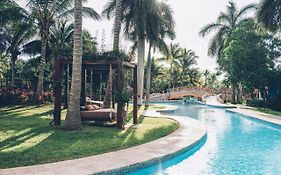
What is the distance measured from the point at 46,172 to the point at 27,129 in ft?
17.7

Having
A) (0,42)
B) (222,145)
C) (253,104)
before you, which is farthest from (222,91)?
(222,145)

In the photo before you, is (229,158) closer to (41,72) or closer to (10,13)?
(41,72)

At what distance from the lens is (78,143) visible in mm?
9312

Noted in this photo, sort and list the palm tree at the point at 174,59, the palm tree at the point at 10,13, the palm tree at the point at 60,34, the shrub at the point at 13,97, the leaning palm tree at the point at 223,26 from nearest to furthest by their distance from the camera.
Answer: the palm tree at the point at 10,13
the shrub at the point at 13,97
the palm tree at the point at 60,34
the leaning palm tree at the point at 223,26
the palm tree at the point at 174,59

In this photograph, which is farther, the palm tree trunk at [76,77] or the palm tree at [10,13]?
the palm tree at [10,13]

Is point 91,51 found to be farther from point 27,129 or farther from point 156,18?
point 156,18

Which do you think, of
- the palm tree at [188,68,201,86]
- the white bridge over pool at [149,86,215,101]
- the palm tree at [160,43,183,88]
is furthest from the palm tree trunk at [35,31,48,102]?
the palm tree at [188,68,201,86]

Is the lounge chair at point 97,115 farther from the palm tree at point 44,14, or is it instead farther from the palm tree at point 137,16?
the palm tree at point 137,16

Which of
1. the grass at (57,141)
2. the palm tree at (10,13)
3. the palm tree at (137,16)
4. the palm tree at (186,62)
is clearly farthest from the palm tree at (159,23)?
the palm tree at (186,62)

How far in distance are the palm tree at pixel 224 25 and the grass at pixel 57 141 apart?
25932mm

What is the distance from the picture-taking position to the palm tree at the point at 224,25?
1407 inches

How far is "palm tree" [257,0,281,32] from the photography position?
21.5 m

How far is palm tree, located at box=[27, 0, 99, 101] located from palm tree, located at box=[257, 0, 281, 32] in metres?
12.8

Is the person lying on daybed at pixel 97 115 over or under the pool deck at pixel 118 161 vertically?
over
